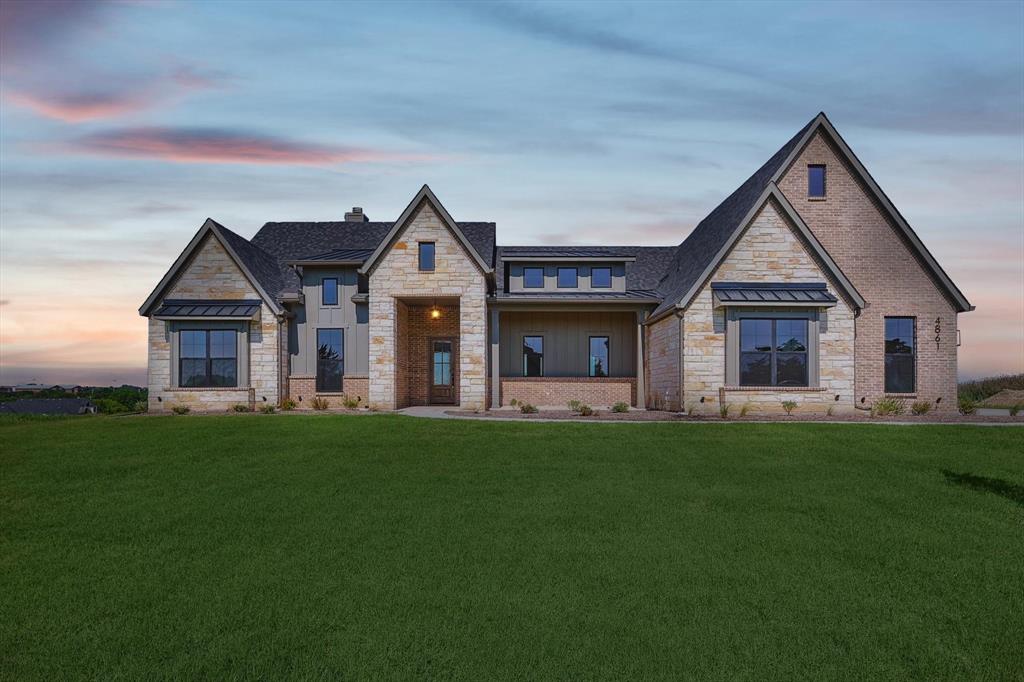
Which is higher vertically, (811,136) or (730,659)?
(811,136)

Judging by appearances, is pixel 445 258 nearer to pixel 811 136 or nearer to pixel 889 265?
pixel 811 136

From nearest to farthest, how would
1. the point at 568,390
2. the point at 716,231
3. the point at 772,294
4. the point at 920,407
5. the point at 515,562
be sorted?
the point at 515,562, the point at 772,294, the point at 920,407, the point at 716,231, the point at 568,390

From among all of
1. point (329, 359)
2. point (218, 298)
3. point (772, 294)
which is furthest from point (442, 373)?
point (772, 294)

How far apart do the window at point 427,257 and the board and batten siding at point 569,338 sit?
5347 millimetres

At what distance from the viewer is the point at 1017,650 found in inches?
265

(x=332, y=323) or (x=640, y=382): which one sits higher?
(x=332, y=323)

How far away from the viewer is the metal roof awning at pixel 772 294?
2197cm

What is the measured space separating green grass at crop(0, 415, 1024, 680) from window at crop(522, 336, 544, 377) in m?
14.2

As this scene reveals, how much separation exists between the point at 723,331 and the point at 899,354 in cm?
683

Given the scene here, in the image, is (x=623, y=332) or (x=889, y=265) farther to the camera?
(x=623, y=332)

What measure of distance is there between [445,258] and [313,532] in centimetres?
1646

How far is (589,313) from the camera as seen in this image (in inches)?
1160

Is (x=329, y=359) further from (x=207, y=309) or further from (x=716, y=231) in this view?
(x=716, y=231)

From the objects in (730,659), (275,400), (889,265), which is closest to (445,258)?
(275,400)
